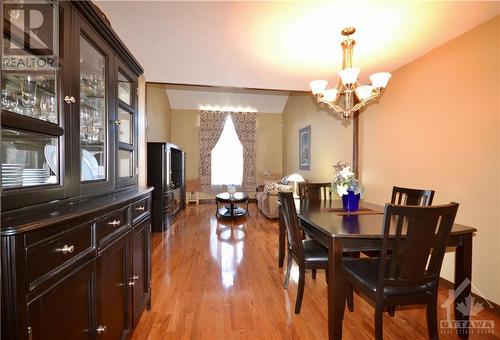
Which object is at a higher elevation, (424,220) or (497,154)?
(497,154)

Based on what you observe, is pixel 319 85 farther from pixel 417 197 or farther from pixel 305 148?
pixel 305 148

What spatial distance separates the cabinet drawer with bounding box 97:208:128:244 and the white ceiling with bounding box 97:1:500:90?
62.9 inches

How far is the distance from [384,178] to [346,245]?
6.89ft

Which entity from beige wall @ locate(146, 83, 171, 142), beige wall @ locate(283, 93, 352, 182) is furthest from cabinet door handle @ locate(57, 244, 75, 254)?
beige wall @ locate(146, 83, 171, 142)

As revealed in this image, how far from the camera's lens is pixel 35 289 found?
0.77m

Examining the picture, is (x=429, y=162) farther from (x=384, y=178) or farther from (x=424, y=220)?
(x=424, y=220)

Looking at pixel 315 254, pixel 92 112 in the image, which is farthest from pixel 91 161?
pixel 315 254

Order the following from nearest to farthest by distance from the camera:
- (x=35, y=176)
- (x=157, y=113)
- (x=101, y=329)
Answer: (x=35, y=176) < (x=101, y=329) < (x=157, y=113)

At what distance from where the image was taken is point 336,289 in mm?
1562

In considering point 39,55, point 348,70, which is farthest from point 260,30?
point 39,55

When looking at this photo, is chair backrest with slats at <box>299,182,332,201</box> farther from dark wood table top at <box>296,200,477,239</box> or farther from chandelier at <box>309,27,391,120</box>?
chandelier at <box>309,27,391,120</box>

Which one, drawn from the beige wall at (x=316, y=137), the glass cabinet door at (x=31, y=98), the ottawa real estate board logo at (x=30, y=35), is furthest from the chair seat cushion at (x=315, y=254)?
the beige wall at (x=316, y=137)

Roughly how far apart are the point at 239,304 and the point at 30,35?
2.27m

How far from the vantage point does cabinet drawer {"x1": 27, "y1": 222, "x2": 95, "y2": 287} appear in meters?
0.77
